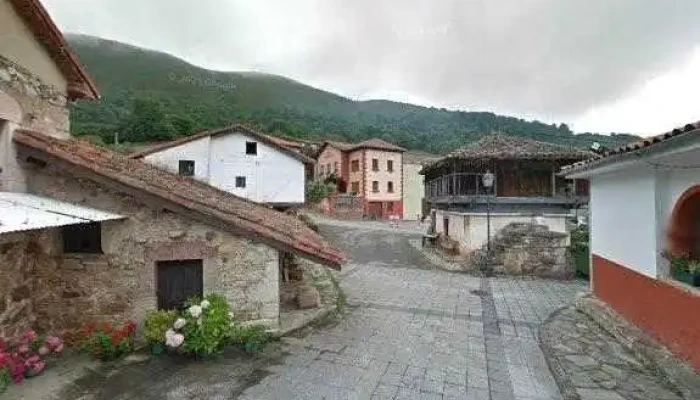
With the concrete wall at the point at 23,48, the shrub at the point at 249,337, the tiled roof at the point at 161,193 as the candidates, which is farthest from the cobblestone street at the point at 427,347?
the concrete wall at the point at 23,48

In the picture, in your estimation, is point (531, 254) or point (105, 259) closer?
point (105, 259)

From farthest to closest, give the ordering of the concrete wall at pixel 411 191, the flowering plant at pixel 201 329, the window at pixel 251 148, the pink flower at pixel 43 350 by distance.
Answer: the concrete wall at pixel 411 191 → the window at pixel 251 148 → the flowering plant at pixel 201 329 → the pink flower at pixel 43 350

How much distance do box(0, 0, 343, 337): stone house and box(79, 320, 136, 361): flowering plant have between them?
0.67 feet

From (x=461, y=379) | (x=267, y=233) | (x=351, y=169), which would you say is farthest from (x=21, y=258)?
(x=351, y=169)

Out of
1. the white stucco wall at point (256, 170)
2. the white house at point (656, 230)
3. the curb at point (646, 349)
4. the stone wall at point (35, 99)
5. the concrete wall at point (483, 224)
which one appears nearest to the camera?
the curb at point (646, 349)

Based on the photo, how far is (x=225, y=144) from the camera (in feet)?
79.8

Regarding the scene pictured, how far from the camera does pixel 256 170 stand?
2430 cm

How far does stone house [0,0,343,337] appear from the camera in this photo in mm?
5586

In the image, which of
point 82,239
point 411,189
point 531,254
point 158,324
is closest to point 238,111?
point 411,189

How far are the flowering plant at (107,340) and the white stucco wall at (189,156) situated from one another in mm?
18735

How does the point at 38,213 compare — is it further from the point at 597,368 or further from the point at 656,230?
the point at 656,230

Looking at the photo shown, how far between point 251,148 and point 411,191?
2629cm

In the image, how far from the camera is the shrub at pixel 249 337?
5922 millimetres

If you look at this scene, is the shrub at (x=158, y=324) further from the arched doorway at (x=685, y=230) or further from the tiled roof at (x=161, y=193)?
the arched doorway at (x=685, y=230)
